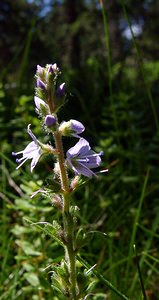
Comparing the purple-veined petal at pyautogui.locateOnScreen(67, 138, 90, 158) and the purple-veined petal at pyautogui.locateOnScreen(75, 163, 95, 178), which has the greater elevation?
the purple-veined petal at pyautogui.locateOnScreen(67, 138, 90, 158)

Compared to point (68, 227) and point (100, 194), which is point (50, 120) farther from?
point (100, 194)

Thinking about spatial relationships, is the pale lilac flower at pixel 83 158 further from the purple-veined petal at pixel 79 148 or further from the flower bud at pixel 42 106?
the flower bud at pixel 42 106

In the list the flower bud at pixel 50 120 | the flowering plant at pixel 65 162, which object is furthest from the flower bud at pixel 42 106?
the flower bud at pixel 50 120

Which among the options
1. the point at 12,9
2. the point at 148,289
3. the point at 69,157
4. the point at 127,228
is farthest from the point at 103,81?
the point at 12,9

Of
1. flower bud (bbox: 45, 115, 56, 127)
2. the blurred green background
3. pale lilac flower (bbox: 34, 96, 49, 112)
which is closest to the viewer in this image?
flower bud (bbox: 45, 115, 56, 127)

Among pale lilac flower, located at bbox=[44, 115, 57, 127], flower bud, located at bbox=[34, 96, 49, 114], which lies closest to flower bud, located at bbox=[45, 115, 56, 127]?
pale lilac flower, located at bbox=[44, 115, 57, 127]

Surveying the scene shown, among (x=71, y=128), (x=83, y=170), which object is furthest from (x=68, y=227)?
(x=71, y=128)

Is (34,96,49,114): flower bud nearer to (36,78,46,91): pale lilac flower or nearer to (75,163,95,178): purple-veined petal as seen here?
(36,78,46,91): pale lilac flower

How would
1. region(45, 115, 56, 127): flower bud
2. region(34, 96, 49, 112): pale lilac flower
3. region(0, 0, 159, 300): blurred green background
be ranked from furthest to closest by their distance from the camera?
region(0, 0, 159, 300): blurred green background < region(34, 96, 49, 112): pale lilac flower < region(45, 115, 56, 127): flower bud

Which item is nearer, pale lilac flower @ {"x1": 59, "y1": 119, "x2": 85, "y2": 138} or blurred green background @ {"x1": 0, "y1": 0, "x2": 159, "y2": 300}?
pale lilac flower @ {"x1": 59, "y1": 119, "x2": 85, "y2": 138}
